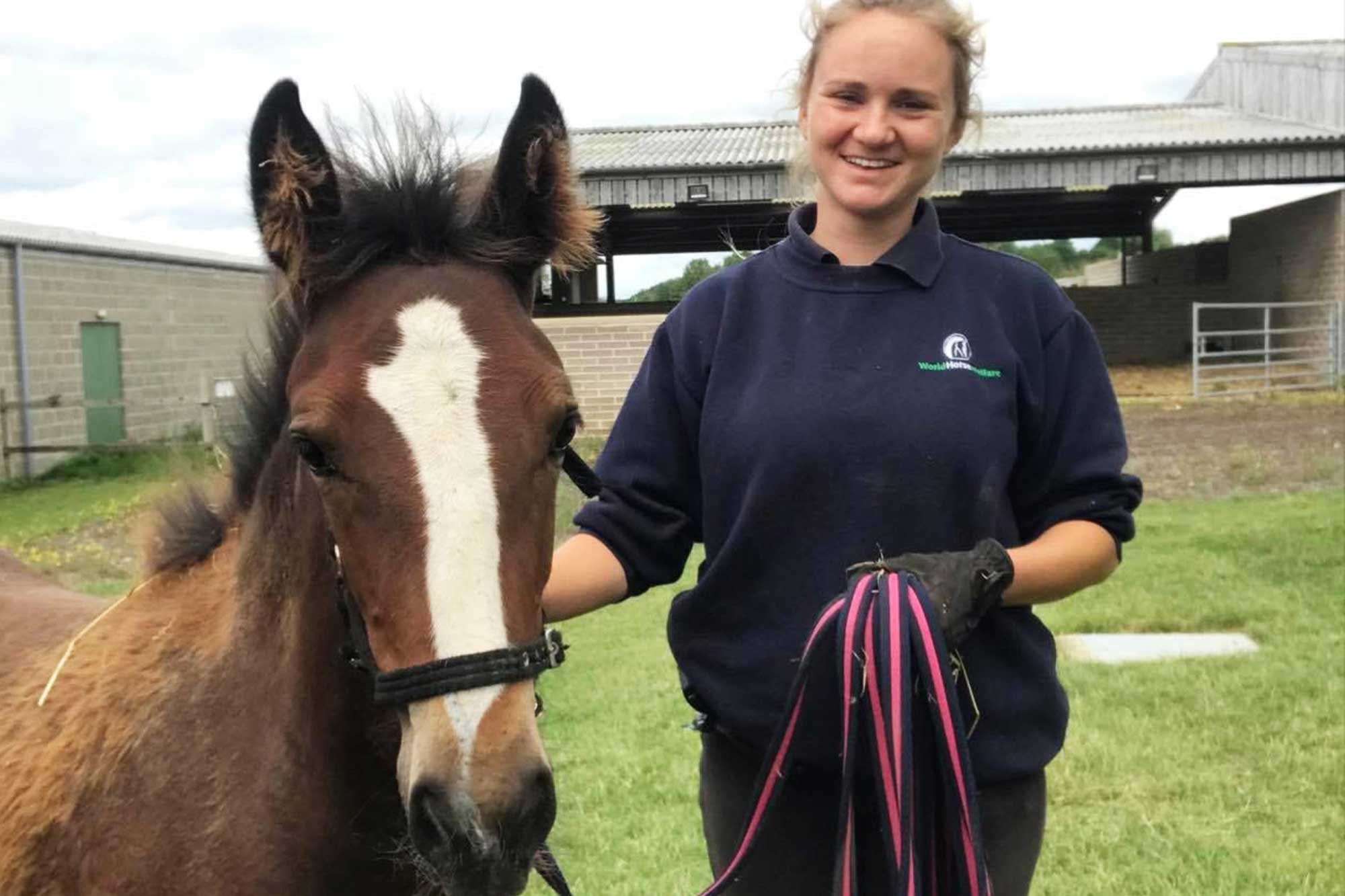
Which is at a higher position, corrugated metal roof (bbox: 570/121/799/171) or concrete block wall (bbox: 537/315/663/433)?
corrugated metal roof (bbox: 570/121/799/171)

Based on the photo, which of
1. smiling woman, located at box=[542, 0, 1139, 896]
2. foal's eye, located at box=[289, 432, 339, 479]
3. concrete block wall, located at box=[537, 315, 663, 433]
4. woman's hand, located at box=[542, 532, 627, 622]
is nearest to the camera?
foal's eye, located at box=[289, 432, 339, 479]

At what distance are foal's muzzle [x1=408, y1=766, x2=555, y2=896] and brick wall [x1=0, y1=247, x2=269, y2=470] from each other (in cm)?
1394

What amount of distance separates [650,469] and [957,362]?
60 centimetres

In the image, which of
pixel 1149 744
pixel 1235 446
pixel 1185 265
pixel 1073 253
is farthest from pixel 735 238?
pixel 1073 253

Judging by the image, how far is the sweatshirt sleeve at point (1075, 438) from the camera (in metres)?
2.04

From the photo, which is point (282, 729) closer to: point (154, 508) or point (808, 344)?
point (154, 508)

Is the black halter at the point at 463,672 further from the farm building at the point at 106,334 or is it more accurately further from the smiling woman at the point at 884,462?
the farm building at the point at 106,334

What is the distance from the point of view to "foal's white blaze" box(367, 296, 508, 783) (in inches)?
63.1

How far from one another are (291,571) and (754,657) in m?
0.81

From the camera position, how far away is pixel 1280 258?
2098 centimetres

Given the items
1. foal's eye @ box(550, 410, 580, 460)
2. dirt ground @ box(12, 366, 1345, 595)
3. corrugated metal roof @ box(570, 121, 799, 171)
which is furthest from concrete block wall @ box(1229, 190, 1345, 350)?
foal's eye @ box(550, 410, 580, 460)

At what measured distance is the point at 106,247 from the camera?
18.9 meters

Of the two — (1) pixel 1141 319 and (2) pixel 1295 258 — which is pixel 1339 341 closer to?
(2) pixel 1295 258

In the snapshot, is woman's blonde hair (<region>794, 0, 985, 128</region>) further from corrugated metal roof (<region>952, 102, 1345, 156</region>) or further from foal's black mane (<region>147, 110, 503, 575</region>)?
corrugated metal roof (<region>952, 102, 1345, 156</region>)
